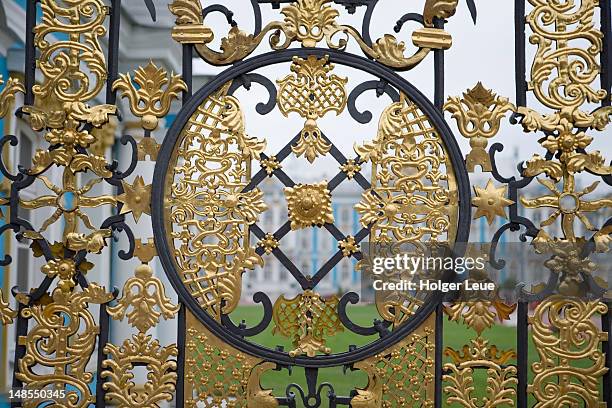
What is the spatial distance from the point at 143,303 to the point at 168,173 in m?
0.44

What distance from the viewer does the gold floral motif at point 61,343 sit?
2551 millimetres

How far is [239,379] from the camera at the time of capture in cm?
251

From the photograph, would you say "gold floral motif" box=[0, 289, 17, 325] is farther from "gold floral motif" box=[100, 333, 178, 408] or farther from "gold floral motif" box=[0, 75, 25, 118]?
"gold floral motif" box=[0, 75, 25, 118]

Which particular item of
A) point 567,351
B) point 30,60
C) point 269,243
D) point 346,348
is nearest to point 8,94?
point 30,60

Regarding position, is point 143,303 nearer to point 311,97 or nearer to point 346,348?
point 311,97

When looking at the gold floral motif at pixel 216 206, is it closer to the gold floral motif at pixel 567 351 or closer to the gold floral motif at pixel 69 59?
the gold floral motif at pixel 69 59

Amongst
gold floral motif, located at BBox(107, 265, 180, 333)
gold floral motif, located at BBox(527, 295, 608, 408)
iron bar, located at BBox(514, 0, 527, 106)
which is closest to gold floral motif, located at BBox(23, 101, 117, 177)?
gold floral motif, located at BBox(107, 265, 180, 333)

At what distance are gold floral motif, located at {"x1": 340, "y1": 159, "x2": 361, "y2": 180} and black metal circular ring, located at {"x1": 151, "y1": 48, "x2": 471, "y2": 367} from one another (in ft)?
0.96

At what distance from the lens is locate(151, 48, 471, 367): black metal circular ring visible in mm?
2479

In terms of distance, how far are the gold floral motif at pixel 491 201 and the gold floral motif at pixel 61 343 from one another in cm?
128

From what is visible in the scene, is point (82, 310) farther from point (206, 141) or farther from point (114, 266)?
point (114, 266)

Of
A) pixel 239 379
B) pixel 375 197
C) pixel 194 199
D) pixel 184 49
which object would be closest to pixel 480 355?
pixel 375 197

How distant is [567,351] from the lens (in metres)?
2.49

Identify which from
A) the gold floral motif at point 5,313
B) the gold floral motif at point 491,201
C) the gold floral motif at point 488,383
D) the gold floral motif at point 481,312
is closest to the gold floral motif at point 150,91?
the gold floral motif at point 5,313
